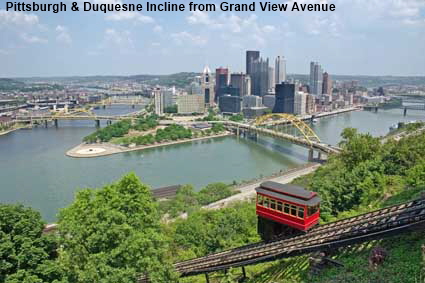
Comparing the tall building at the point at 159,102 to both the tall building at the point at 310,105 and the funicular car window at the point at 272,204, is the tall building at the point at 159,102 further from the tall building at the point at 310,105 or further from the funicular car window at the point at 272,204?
the funicular car window at the point at 272,204

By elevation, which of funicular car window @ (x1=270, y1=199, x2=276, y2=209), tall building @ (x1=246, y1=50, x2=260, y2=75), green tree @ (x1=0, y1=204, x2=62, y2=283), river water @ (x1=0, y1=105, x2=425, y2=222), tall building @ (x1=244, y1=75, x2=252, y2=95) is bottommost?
river water @ (x1=0, y1=105, x2=425, y2=222)

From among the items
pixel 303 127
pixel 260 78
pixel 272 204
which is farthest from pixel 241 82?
pixel 272 204

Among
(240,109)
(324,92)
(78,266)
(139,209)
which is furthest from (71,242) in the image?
(324,92)

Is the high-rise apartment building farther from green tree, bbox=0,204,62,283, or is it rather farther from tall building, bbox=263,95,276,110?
green tree, bbox=0,204,62,283

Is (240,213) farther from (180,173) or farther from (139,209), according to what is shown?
(180,173)

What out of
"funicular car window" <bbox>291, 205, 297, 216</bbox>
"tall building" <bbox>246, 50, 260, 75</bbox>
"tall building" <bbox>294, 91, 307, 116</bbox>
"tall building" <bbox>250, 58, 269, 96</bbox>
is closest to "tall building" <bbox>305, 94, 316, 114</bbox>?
"tall building" <bbox>294, 91, 307, 116</bbox>

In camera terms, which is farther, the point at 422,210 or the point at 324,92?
the point at 324,92

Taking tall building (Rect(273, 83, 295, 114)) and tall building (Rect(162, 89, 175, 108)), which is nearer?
tall building (Rect(273, 83, 295, 114))
